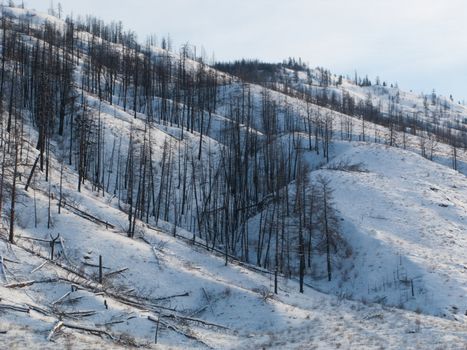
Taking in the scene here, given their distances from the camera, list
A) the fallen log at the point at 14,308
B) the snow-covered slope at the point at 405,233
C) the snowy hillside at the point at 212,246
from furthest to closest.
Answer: the snow-covered slope at the point at 405,233
the snowy hillside at the point at 212,246
the fallen log at the point at 14,308

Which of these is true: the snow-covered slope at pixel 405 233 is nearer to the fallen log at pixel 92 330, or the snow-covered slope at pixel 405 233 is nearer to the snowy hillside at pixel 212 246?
the snowy hillside at pixel 212 246

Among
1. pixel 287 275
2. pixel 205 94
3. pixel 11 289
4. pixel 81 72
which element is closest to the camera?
pixel 11 289

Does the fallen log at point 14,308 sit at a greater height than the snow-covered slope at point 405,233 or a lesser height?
greater

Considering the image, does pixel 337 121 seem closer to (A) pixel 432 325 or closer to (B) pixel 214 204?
(B) pixel 214 204

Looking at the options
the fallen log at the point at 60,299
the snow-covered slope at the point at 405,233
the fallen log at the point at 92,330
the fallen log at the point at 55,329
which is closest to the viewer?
the fallen log at the point at 55,329

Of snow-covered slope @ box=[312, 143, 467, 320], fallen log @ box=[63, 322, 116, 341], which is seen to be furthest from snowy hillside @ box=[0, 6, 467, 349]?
snow-covered slope @ box=[312, 143, 467, 320]

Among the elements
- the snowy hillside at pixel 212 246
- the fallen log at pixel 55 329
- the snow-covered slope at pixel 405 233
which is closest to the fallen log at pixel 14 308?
the snowy hillside at pixel 212 246

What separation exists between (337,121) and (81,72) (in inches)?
2555

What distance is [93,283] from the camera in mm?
27438

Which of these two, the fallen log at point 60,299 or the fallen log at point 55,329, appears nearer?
the fallen log at point 55,329

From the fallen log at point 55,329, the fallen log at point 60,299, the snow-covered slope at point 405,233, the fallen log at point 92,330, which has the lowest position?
the snow-covered slope at point 405,233

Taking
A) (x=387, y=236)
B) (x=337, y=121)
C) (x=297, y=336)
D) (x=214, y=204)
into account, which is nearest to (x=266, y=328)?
(x=297, y=336)

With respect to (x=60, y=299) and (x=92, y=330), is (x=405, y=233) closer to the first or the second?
(x=92, y=330)

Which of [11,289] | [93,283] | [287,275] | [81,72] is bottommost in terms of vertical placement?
[287,275]
